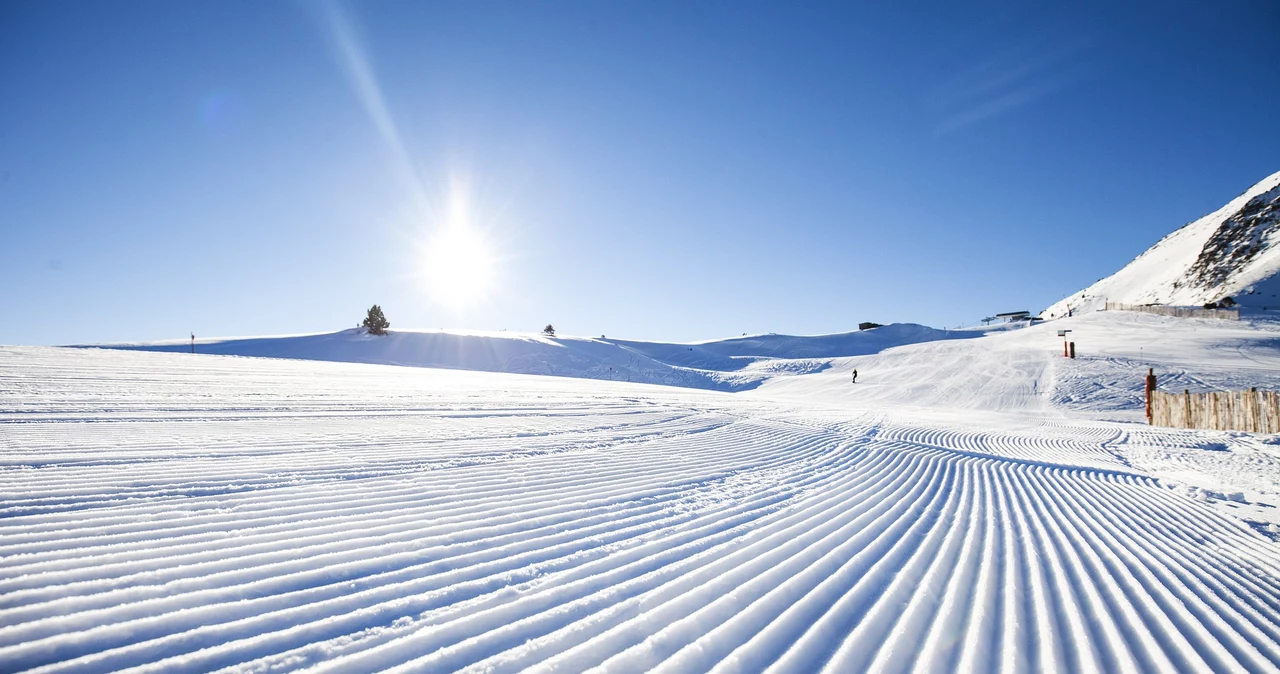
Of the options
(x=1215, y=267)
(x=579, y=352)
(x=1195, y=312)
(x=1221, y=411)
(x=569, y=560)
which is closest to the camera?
(x=569, y=560)

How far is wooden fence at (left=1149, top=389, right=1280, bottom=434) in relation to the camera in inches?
562

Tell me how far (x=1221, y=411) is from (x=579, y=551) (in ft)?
70.2

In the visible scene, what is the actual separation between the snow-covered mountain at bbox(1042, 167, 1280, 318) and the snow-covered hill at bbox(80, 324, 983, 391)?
3414 cm

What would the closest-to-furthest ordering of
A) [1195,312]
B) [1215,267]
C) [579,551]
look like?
[579,551], [1195,312], [1215,267]

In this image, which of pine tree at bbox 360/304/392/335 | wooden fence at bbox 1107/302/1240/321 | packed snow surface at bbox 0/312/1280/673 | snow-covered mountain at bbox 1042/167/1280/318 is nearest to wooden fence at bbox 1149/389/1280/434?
packed snow surface at bbox 0/312/1280/673

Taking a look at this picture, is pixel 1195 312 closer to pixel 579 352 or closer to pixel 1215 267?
pixel 1215 267

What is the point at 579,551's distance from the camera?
3.88m

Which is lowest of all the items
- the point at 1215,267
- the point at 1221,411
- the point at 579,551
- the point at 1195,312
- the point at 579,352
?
the point at 1221,411

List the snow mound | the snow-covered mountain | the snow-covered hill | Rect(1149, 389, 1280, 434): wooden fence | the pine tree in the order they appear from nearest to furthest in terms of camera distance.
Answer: the snow mound < Rect(1149, 389, 1280, 434): wooden fence < the snow-covered hill < the pine tree < the snow-covered mountain

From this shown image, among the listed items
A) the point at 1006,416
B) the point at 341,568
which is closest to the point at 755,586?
the point at 341,568

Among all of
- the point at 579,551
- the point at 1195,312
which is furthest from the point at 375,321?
the point at 1195,312

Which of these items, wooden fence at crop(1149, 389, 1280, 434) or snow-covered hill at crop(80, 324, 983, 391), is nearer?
wooden fence at crop(1149, 389, 1280, 434)

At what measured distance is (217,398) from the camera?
36.1 feet

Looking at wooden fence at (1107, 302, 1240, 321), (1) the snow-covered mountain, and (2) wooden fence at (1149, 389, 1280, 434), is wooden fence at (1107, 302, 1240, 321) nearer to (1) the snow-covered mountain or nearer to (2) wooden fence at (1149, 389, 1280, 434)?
(1) the snow-covered mountain
